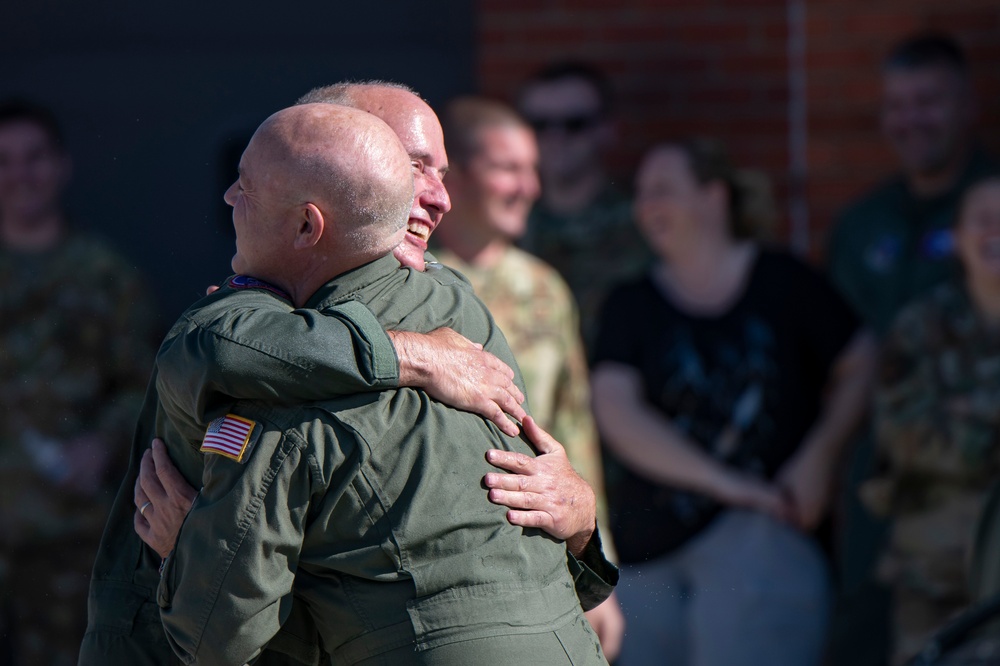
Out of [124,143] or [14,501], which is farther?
[124,143]

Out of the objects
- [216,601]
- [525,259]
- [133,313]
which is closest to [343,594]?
[216,601]

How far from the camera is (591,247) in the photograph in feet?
17.9

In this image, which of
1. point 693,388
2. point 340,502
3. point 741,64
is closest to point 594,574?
point 340,502

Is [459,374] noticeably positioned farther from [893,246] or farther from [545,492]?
[893,246]

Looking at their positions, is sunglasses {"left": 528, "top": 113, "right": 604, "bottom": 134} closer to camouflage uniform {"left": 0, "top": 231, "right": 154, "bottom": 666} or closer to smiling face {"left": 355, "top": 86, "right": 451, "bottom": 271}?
camouflage uniform {"left": 0, "top": 231, "right": 154, "bottom": 666}

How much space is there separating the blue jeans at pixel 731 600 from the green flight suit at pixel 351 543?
8.67 feet

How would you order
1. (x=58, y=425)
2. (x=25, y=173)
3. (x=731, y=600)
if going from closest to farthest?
(x=731, y=600)
(x=58, y=425)
(x=25, y=173)

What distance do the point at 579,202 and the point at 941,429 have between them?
5.51 feet

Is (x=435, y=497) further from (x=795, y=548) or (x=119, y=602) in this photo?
(x=795, y=548)

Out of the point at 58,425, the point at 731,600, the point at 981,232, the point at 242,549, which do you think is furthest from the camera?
the point at 58,425

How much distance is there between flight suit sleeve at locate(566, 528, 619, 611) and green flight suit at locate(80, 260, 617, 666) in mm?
521

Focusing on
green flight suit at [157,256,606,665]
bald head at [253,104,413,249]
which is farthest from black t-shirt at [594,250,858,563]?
bald head at [253,104,413,249]

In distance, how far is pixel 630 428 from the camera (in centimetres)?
478

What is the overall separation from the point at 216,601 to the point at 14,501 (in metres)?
3.41
